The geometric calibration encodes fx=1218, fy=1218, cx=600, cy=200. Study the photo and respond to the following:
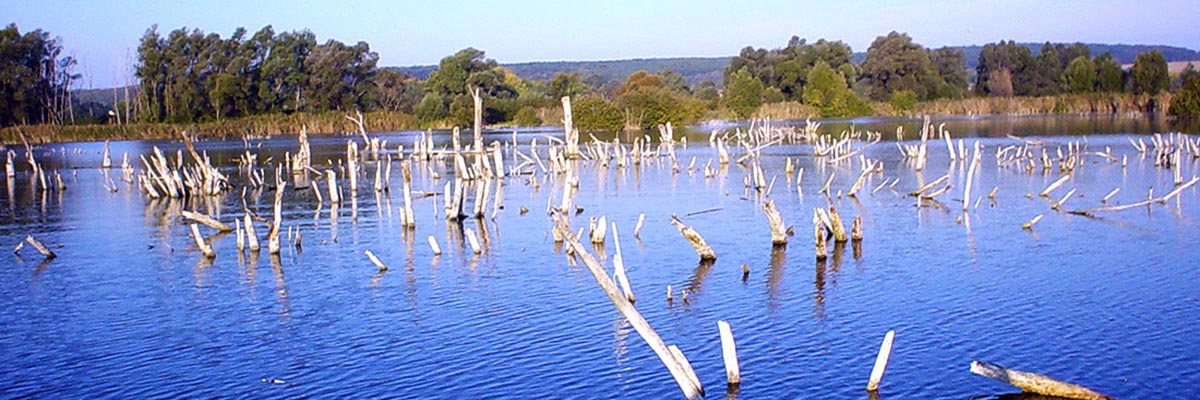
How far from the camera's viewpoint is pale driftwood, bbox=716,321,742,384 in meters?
10.8

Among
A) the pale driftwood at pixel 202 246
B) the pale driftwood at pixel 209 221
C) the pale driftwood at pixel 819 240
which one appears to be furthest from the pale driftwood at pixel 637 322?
the pale driftwood at pixel 209 221

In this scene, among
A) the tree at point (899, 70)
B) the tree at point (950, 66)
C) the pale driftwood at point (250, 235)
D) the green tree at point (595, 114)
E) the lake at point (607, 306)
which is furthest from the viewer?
the tree at point (950, 66)

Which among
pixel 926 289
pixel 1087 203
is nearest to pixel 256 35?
pixel 1087 203

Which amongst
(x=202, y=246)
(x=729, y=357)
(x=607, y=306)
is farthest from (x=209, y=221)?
(x=729, y=357)

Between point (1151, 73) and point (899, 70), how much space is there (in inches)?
1349

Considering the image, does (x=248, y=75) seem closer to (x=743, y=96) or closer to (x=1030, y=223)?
(x=743, y=96)

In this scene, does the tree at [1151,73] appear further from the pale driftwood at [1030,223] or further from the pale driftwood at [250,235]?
the pale driftwood at [250,235]

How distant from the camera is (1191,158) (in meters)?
42.2

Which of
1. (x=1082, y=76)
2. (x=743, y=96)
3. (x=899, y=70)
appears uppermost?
(x=899, y=70)

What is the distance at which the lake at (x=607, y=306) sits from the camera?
42.1ft

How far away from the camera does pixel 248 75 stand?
356 feet

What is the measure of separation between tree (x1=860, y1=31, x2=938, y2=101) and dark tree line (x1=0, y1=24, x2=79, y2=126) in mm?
80491

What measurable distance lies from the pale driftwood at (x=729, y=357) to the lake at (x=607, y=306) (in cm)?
15

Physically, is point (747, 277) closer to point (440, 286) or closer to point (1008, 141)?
point (440, 286)
